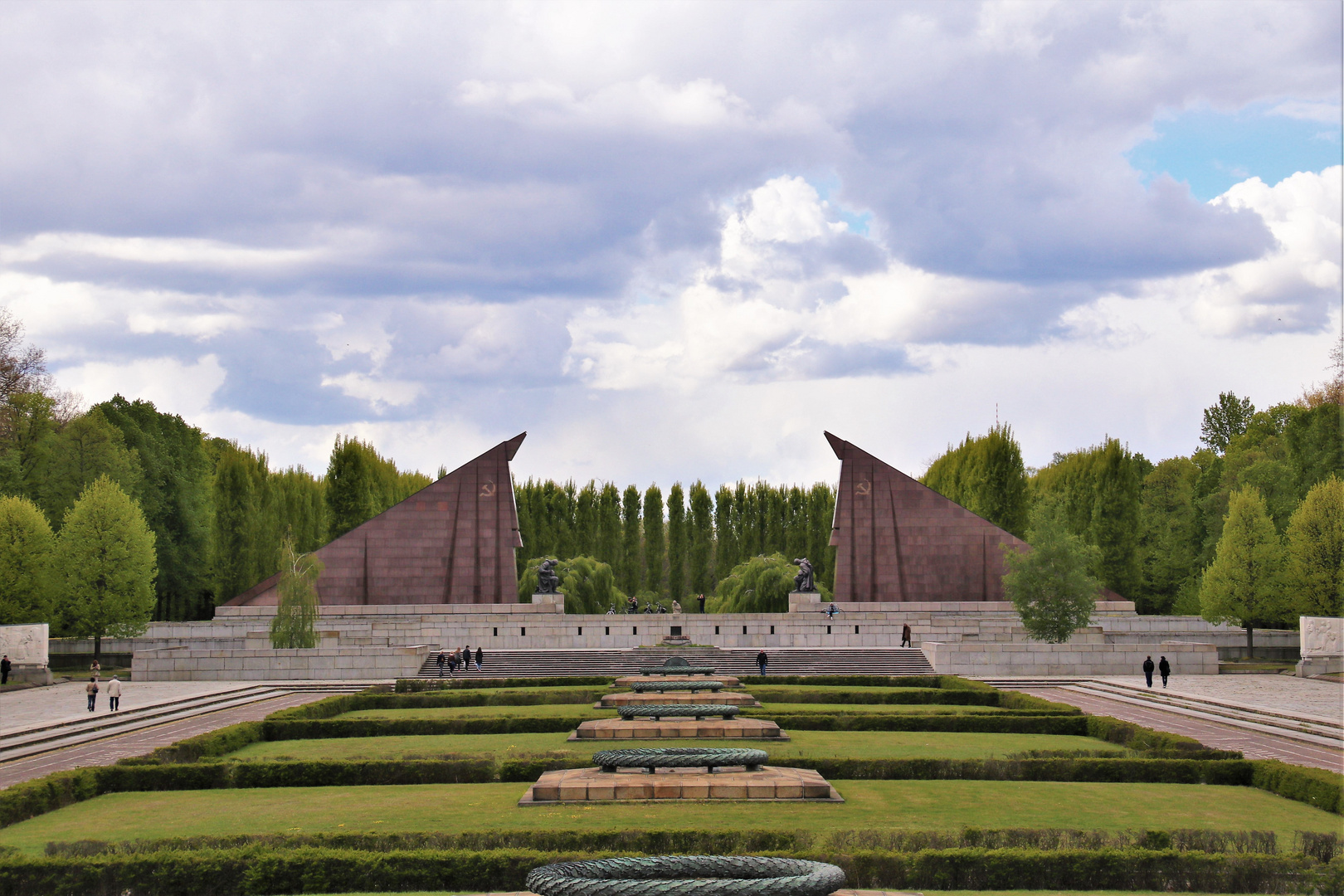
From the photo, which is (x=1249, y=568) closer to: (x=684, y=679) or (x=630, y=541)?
(x=684, y=679)

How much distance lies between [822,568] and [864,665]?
2860 cm

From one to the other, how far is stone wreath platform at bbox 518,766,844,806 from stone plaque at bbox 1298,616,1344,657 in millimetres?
22858

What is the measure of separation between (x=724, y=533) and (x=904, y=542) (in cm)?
2180

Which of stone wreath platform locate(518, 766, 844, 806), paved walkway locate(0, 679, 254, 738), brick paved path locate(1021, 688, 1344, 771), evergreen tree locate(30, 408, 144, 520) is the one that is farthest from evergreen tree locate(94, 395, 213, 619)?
stone wreath platform locate(518, 766, 844, 806)

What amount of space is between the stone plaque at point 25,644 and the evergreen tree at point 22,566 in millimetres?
2308

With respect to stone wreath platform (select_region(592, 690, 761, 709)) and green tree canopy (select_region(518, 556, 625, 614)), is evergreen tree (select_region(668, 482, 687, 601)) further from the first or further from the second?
stone wreath platform (select_region(592, 690, 761, 709))

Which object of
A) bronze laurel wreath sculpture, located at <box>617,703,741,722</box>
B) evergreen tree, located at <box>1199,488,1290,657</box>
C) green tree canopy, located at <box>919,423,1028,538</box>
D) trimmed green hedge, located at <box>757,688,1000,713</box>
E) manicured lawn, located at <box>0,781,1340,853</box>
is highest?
green tree canopy, located at <box>919,423,1028,538</box>

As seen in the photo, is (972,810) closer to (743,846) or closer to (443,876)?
(743,846)

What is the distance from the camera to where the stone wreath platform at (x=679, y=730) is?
1652 centimetres

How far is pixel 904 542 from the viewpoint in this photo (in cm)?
3803

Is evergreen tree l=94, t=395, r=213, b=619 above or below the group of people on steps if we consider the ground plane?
above

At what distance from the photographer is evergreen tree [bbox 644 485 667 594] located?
5916cm

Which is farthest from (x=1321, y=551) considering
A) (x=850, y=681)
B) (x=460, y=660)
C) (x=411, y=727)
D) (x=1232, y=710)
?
(x=411, y=727)

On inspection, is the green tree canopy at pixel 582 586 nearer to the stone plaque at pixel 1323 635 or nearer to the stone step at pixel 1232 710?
the stone step at pixel 1232 710
